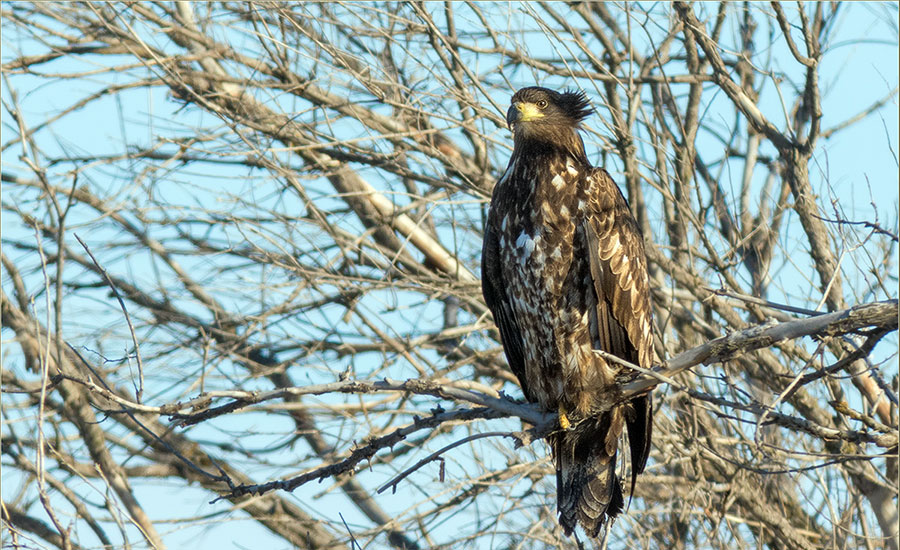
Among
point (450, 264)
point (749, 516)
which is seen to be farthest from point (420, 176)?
point (749, 516)

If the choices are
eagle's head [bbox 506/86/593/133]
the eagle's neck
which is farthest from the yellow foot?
eagle's head [bbox 506/86/593/133]

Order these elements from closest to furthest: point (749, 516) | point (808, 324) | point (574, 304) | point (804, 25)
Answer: point (808, 324) → point (574, 304) → point (804, 25) → point (749, 516)

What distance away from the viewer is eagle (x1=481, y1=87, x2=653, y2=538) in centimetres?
488

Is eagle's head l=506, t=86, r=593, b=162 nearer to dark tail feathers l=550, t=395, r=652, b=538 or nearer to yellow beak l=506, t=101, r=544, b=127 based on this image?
yellow beak l=506, t=101, r=544, b=127

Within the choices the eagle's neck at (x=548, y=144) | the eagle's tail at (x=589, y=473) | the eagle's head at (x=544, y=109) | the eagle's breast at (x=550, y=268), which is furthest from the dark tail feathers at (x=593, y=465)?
the eagle's head at (x=544, y=109)

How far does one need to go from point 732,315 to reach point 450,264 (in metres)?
2.17

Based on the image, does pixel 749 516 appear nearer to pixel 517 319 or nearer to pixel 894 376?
pixel 894 376

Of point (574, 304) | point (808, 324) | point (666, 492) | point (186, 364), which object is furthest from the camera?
point (186, 364)

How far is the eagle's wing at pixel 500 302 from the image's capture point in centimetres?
514

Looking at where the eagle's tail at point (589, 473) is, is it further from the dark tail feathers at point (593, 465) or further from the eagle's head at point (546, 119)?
the eagle's head at point (546, 119)

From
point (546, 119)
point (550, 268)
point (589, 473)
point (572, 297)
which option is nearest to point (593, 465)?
point (589, 473)

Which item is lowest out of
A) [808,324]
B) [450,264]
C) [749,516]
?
[808,324]

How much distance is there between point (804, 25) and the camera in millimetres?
5785

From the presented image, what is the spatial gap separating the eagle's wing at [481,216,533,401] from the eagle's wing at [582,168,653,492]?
455 mm
